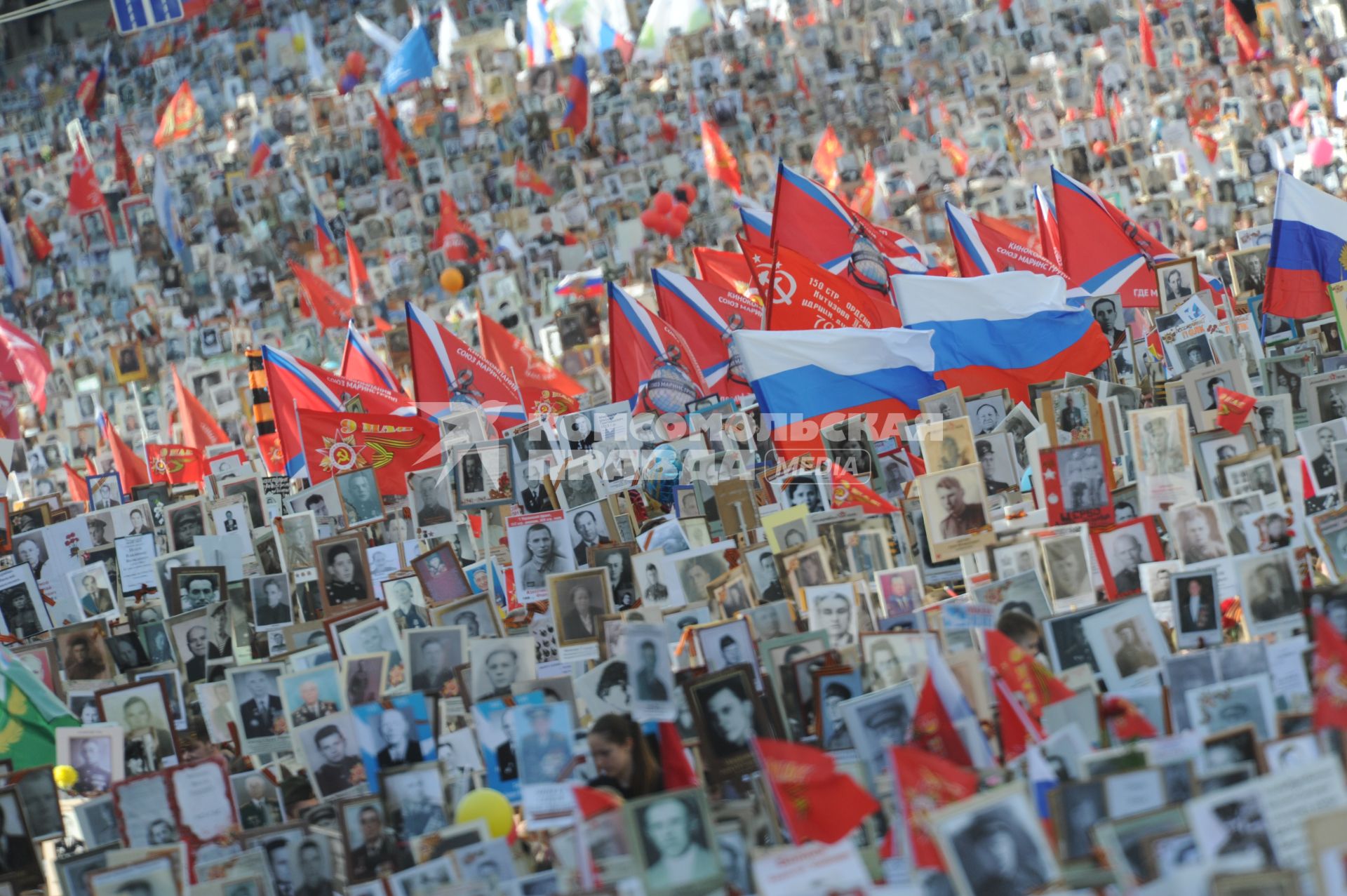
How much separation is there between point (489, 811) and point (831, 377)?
15.8ft

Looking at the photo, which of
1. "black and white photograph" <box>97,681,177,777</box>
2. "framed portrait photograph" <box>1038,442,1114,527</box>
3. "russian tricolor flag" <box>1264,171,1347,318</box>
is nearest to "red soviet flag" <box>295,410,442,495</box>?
"black and white photograph" <box>97,681,177,777</box>

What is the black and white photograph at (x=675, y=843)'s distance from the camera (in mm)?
4398

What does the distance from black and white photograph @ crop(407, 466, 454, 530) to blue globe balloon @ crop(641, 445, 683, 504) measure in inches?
41.4

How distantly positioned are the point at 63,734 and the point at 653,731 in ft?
7.57

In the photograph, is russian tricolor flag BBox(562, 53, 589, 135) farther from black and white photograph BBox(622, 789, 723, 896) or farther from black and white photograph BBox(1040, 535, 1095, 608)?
black and white photograph BBox(622, 789, 723, 896)

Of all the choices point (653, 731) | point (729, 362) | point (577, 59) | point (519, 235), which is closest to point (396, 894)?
point (653, 731)

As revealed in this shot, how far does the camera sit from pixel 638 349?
42.2 feet

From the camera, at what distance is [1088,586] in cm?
616

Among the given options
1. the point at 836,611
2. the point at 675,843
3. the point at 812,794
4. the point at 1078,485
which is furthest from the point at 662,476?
the point at 675,843

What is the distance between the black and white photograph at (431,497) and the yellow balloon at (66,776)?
2.94 m

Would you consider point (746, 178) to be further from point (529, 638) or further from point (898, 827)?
point (898, 827)

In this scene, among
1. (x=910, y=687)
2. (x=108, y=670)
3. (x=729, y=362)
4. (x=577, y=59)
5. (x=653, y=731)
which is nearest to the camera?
(x=910, y=687)

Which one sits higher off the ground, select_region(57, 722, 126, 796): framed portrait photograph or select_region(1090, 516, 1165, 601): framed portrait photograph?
select_region(57, 722, 126, 796): framed portrait photograph

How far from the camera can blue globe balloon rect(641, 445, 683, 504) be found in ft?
29.7
